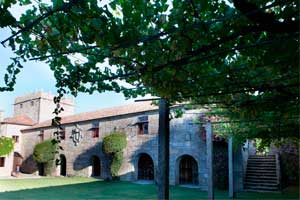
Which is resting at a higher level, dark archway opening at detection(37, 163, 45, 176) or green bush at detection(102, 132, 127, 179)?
green bush at detection(102, 132, 127, 179)

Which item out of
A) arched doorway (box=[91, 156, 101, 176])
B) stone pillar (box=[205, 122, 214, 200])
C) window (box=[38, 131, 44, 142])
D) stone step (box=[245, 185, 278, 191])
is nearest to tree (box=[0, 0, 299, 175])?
stone pillar (box=[205, 122, 214, 200])

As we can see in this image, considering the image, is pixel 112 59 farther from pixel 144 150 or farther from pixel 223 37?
pixel 144 150

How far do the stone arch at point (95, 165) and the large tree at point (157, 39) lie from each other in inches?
704

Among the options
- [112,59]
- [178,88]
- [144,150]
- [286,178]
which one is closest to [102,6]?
[112,59]

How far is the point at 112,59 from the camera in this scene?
3.14 m

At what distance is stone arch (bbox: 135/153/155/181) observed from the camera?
17.8m

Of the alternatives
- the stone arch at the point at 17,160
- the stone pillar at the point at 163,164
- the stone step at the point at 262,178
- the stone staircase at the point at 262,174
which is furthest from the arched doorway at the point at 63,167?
the stone pillar at the point at 163,164

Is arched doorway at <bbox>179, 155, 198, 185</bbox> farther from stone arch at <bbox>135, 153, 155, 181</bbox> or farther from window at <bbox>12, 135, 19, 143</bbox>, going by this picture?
window at <bbox>12, 135, 19, 143</bbox>

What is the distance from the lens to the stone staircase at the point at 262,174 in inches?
493

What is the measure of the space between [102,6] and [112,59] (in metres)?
0.92

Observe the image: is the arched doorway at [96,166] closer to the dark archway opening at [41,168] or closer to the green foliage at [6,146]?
the dark archway opening at [41,168]

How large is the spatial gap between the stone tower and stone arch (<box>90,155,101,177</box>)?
12.1 m

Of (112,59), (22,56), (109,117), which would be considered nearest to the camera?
(22,56)

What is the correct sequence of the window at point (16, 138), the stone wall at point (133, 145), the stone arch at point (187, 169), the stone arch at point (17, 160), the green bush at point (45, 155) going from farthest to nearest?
the window at point (16, 138)
the stone arch at point (17, 160)
the green bush at point (45, 155)
the stone arch at point (187, 169)
the stone wall at point (133, 145)
